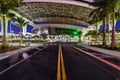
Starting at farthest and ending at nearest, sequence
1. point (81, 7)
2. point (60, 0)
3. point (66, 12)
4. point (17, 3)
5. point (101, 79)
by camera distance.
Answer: point (66, 12) < point (81, 7) < point (60, 0) < point (17, 3) < point (101, 79)

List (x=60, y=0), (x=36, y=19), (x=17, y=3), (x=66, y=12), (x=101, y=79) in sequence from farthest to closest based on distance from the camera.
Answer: (x=36, y=19) → (x=66, y=12) → (x=60, y=0) → (x=17, y=3) → (x=101, y=79)

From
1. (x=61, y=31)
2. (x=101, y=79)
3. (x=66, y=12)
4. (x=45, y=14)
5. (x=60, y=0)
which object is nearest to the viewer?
(x=101, y=79)

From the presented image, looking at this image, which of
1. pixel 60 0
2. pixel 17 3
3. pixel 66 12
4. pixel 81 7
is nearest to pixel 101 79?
pixel 17 3

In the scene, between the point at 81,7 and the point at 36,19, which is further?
the point at 36,19

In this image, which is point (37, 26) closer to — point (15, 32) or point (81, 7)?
point (15, 32)

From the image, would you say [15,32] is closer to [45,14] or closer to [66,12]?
[45,14]

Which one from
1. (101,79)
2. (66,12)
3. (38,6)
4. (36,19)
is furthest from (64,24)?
(101,79)

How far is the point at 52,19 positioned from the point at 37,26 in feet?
45.3

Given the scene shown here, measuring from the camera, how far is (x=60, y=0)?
90688 mm

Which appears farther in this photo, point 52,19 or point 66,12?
point 52,19

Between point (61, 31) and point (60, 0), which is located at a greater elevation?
point (60, 0)

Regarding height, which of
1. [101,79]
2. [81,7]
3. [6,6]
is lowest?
[101,79]

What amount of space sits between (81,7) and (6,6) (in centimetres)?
6518

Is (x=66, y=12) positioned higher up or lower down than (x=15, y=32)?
higher up
